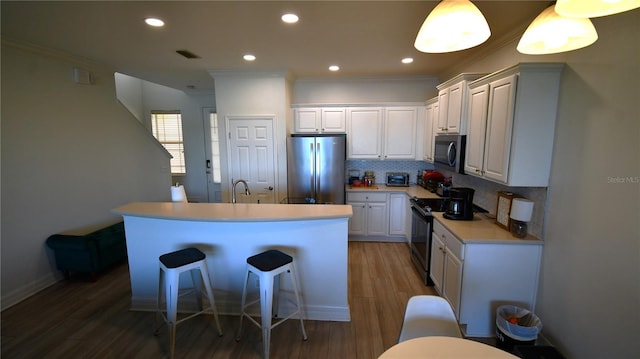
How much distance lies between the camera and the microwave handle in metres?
3.00

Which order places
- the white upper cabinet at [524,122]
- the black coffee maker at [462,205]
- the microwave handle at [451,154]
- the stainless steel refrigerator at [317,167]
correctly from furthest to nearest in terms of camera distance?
1. the stainless steel refrigerator at [317,167]
2. the microwave handle at [451,154]
3. the black coffee maker at [462,205]
4. the white upper cabinet at [524,122]

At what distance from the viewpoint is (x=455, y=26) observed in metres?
1.19

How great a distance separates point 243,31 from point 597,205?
9.91 feet

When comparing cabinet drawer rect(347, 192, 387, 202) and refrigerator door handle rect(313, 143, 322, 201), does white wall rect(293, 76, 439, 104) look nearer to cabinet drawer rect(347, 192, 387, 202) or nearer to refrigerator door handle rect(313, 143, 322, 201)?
refrigerator door handle rect(313, 143, 322, 201)

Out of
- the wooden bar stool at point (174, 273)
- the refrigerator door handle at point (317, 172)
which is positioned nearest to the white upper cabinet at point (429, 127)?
the refrigerator door handle at point (317, 172)

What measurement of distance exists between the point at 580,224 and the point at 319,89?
384cm

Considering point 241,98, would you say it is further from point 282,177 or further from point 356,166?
point 356,166

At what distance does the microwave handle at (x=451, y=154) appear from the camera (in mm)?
3004

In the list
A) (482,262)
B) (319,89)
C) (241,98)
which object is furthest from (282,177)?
(482,262)

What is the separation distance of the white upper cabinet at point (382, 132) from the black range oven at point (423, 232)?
1.11 m

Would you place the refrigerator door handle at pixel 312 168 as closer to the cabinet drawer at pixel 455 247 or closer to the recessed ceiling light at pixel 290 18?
the recessed ceiling light at pixel 290 18

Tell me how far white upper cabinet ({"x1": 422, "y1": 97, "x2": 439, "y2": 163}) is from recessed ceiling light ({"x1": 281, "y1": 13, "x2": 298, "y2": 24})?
7.41 ft

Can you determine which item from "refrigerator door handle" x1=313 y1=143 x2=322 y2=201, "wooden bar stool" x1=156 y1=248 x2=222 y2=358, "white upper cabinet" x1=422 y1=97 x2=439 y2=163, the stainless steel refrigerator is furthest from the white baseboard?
"white upper cabinet" x1=422 y1=97 x2=439 y2=163

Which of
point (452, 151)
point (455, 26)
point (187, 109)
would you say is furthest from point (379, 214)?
point (187, 109)
